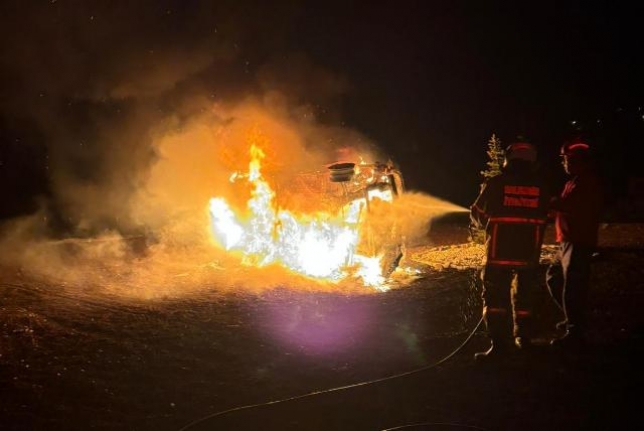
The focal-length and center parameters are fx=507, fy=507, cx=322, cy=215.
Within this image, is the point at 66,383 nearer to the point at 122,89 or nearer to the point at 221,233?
the point at 221,233

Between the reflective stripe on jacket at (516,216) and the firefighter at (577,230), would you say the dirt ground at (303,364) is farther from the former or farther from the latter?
the reflective stripe on jacket at (516,216)

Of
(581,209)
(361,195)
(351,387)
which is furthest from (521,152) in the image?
(361,195)

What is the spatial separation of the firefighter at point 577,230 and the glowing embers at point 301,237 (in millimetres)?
3803

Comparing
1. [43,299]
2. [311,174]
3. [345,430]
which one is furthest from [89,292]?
[345,430]

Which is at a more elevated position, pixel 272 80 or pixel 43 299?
pixel 272 80

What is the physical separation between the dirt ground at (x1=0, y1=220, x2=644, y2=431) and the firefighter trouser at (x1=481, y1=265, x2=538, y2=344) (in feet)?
1.00

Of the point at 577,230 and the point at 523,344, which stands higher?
the point at 577,230

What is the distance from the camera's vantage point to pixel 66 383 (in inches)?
193

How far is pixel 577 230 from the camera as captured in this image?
5.41m

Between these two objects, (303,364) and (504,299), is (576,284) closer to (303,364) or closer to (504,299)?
(504,299)

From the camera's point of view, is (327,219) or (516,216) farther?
(327,219)

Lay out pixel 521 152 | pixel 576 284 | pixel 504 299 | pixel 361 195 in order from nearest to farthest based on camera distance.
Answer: pixel 521 152 < pixel 504 299 < pixel 576 284 < pixel 361 195

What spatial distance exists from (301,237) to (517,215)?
5.02 meters

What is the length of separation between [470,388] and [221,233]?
24.5ft
